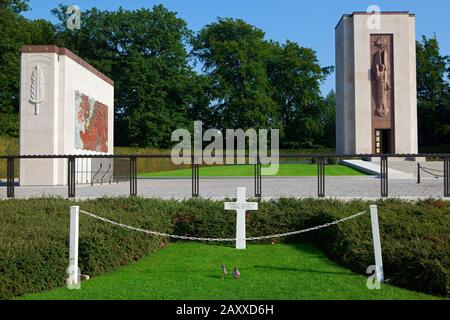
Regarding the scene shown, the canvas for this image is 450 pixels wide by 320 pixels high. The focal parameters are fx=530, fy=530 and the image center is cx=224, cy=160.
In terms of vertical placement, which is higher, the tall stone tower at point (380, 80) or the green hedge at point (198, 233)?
the tall stone tower at point (380, 80)

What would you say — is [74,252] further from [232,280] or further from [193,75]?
[193,75]

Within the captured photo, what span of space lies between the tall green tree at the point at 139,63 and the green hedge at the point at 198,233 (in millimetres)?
38490

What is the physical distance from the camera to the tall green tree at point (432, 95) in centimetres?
5675

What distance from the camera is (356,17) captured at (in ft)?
140

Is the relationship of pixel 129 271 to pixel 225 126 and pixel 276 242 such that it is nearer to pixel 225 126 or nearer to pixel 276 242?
pixel 276 242

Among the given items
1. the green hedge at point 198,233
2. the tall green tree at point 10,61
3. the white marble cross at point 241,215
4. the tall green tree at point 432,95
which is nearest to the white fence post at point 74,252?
the green hedge at point 198,233

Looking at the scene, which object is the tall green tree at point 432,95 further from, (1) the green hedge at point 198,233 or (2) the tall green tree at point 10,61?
(1) the green hedge at point 198,233

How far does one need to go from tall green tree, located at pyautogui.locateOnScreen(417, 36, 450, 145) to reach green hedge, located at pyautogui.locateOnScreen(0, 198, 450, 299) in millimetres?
49393

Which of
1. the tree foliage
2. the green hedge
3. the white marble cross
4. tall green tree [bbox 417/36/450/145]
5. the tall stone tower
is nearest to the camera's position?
the green hedge

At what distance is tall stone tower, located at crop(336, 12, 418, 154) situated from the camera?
4234 cm

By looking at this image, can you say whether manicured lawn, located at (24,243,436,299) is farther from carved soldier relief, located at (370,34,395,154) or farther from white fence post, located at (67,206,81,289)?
carved soldier relief, located at (370,34,395,154)

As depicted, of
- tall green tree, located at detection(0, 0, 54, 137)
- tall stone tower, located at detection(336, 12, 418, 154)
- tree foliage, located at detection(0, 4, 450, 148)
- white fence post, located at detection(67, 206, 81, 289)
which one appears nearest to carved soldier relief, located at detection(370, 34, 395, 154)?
tall stone tower, located at detection(336, 12, 418, 154)
